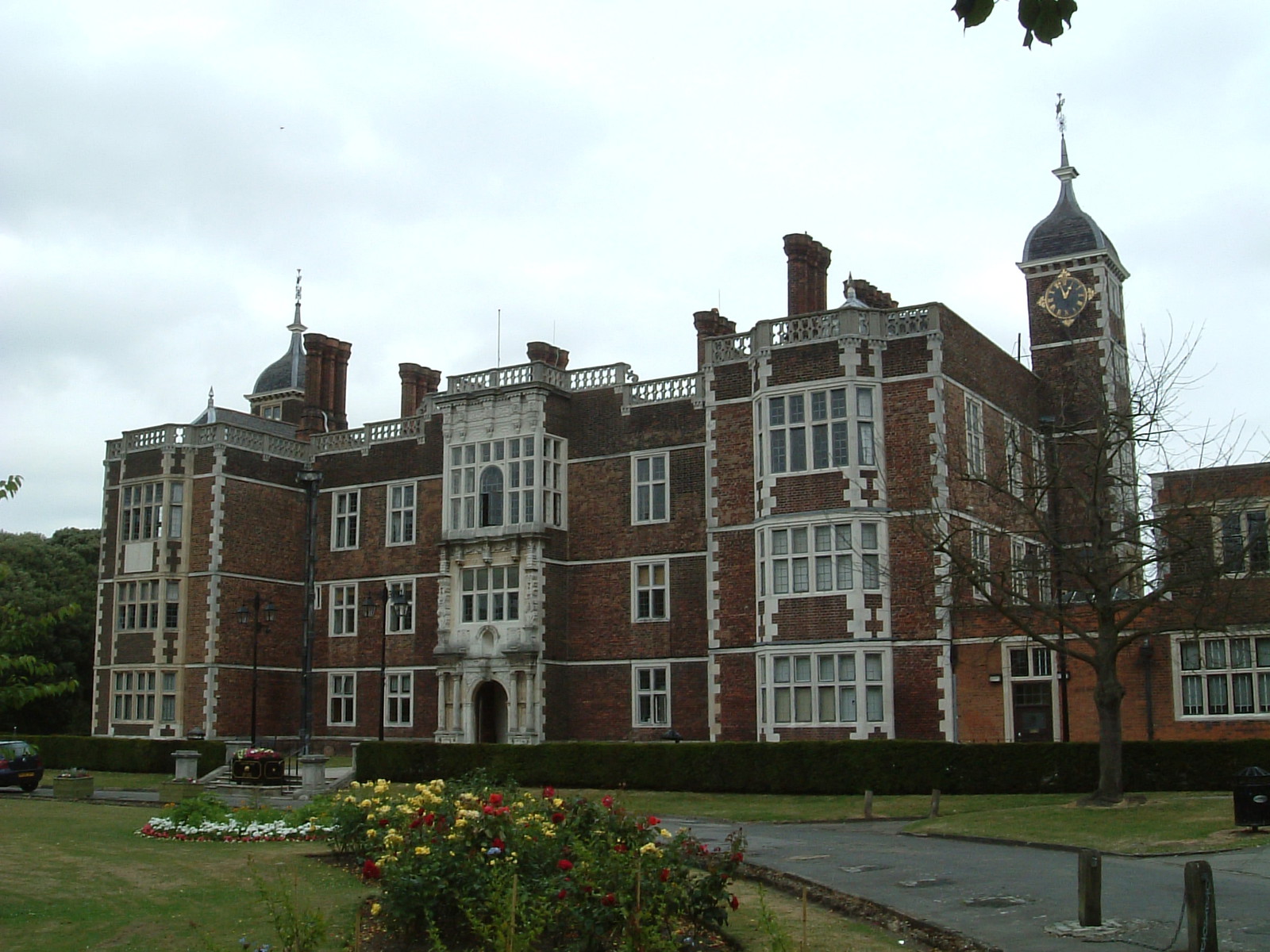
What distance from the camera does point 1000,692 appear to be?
107ft

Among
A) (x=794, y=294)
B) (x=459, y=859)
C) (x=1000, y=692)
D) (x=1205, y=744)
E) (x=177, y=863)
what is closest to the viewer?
(x=459, y=859)

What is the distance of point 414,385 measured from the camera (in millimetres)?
51219

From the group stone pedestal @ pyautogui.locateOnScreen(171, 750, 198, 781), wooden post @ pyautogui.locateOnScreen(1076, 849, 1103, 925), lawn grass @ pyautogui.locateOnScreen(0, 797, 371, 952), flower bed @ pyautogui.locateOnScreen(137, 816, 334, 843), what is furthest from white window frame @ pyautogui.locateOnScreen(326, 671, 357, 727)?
wooden post @ pyautogui.locateOnScreen(1076, 849, 1103, 925)

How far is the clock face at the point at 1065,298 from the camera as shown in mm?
42250

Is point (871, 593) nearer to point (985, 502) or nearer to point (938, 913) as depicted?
point (985, 502)

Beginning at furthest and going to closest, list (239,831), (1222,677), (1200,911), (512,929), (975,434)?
1. (975,434)
2. (1222,677)
3. (239,831)
4. (1200,911)
5. (512,929)

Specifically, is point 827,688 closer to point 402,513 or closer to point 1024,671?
point 1024,671

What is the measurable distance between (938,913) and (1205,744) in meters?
15.3

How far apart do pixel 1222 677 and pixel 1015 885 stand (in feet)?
56.7

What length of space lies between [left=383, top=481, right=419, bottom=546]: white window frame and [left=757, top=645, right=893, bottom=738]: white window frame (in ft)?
52.1

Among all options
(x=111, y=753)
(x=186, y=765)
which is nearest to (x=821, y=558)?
(x=186, y=765)

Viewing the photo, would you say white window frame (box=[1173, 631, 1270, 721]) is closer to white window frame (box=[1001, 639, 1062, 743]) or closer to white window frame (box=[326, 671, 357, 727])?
white window frame (box=[1001, 639, 1062, 743])

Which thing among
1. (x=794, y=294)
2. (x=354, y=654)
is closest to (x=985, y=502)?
(x=794, y=294)

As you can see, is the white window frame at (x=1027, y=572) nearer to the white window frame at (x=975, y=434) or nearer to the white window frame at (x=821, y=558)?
the white window frame at (x=975, y=434)
